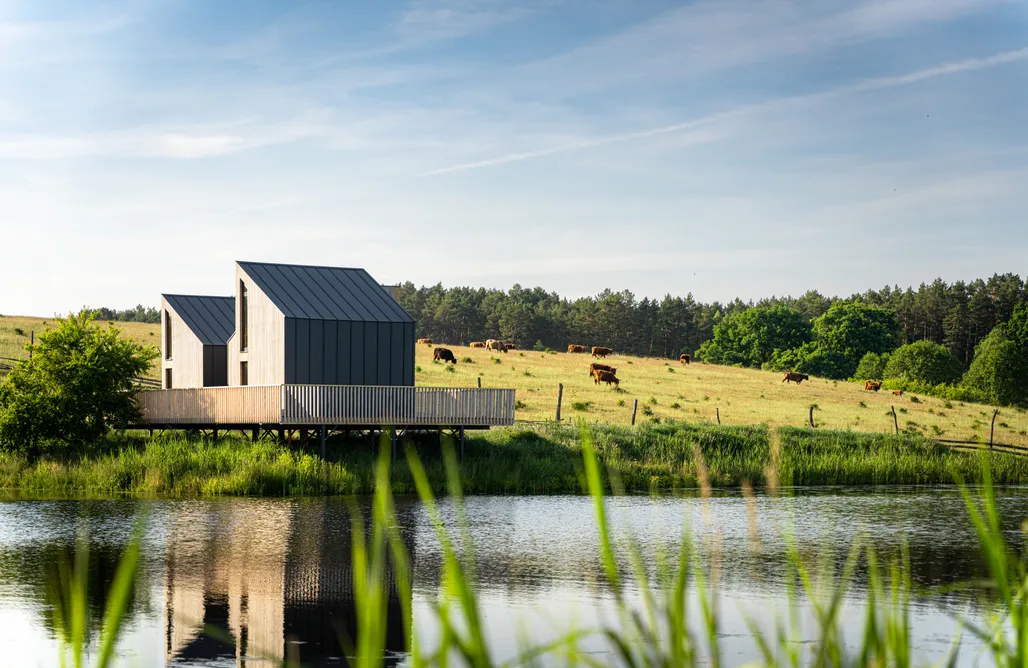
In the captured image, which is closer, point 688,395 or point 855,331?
point 688,395

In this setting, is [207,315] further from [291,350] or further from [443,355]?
[443,355]

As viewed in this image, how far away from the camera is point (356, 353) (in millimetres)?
37531

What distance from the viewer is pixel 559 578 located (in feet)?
55.0

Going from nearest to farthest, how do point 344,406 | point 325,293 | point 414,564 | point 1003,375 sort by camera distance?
point 414,564
point 344,406
point 325,293
point 1003,375

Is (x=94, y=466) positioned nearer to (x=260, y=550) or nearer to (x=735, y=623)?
(x=260, y=550)

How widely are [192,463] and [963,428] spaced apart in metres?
36.0

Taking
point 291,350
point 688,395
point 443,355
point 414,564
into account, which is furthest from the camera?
point 443,355

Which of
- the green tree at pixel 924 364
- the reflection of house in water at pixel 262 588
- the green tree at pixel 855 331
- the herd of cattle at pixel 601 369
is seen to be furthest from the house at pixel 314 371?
the green tree at pixel 855 331

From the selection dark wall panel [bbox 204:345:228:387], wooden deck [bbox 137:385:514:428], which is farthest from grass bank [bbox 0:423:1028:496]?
dark wall panel [bbox 204:345:228:387]

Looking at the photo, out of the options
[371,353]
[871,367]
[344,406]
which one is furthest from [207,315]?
[871,367]

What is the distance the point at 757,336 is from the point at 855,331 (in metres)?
9.07

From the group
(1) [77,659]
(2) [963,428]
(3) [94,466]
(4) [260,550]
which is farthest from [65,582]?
(2) [963,428]

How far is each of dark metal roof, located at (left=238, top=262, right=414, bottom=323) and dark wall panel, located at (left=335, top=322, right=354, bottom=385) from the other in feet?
1.21

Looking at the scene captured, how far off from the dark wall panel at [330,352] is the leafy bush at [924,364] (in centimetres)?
7176
